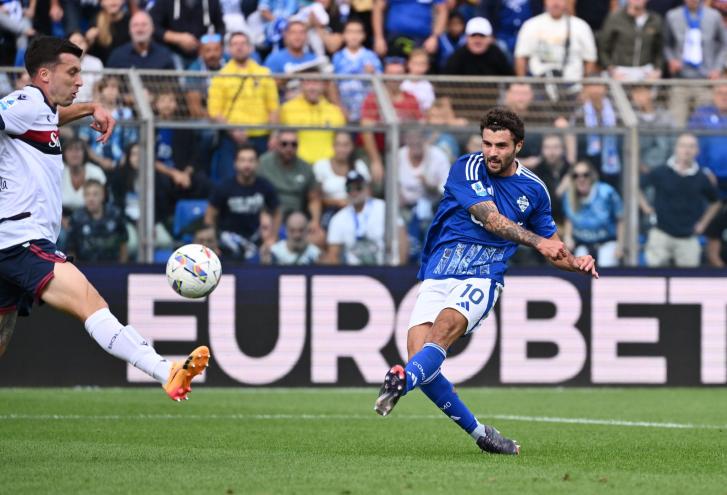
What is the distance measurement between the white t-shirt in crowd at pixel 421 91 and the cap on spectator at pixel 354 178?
1.11 m

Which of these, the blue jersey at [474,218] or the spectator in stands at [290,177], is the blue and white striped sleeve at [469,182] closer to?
the blue jersey at [474,218]

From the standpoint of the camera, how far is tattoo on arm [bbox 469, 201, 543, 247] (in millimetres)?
8469

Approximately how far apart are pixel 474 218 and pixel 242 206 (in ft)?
20.5

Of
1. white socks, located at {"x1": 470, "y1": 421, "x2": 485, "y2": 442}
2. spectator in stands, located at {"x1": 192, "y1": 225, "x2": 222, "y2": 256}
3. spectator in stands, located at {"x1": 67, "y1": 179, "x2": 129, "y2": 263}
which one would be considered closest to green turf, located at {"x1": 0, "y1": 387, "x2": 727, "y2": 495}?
white socks, located at {"x1": 470, "y1": 421, "x2": 485, "y2": 442}

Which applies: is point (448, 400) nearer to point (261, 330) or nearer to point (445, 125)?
point (261, 330)

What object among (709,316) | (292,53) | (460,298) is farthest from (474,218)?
(292,53)

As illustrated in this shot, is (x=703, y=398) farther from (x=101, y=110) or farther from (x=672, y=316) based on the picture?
(x=101, y=110)

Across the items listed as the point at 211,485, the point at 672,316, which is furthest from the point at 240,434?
the point at 672,316

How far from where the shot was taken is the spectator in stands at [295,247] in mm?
14930

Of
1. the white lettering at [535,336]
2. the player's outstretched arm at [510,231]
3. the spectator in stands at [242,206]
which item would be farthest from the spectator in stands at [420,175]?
the player's outstretched arm at [510,231]

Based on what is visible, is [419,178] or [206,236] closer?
[206,236]

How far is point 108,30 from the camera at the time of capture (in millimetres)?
16406

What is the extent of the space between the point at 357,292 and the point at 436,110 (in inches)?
86.9

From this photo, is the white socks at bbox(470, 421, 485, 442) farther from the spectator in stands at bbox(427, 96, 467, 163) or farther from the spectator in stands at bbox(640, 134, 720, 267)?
the spectator in stands at bbox(640, 134, 720, 267)
